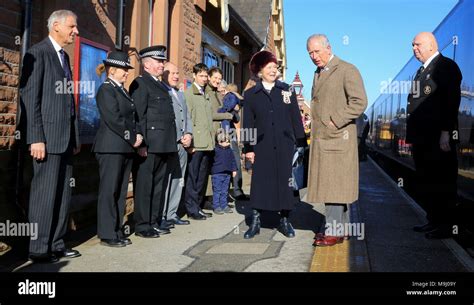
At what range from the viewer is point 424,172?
550 cm

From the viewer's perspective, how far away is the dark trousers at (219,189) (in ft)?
23.0

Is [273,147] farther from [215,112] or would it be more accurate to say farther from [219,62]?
[219,62]

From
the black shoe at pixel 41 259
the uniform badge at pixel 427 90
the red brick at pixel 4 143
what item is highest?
the uniform badge at pixel 427 90

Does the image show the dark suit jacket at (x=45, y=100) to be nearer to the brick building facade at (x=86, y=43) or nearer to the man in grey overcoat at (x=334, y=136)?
the brick building facade at (x=86, y=43)

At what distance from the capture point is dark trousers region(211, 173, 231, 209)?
23.0 ft

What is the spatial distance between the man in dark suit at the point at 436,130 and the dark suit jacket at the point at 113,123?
10.00 feet

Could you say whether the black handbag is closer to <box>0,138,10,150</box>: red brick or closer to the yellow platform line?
the yellow platform line

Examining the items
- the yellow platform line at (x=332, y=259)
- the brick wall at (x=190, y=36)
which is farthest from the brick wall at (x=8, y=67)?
the brick wall at (x=190, y=36)

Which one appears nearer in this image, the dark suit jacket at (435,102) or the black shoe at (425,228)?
the dark suit jacket at (435,102)

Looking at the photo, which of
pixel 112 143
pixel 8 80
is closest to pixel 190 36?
pixel 8 80

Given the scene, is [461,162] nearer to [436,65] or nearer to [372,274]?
[436,65]

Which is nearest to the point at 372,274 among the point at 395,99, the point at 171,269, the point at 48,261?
the point at 171,269

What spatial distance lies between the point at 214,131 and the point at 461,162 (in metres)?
3.31

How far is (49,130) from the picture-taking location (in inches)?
164
